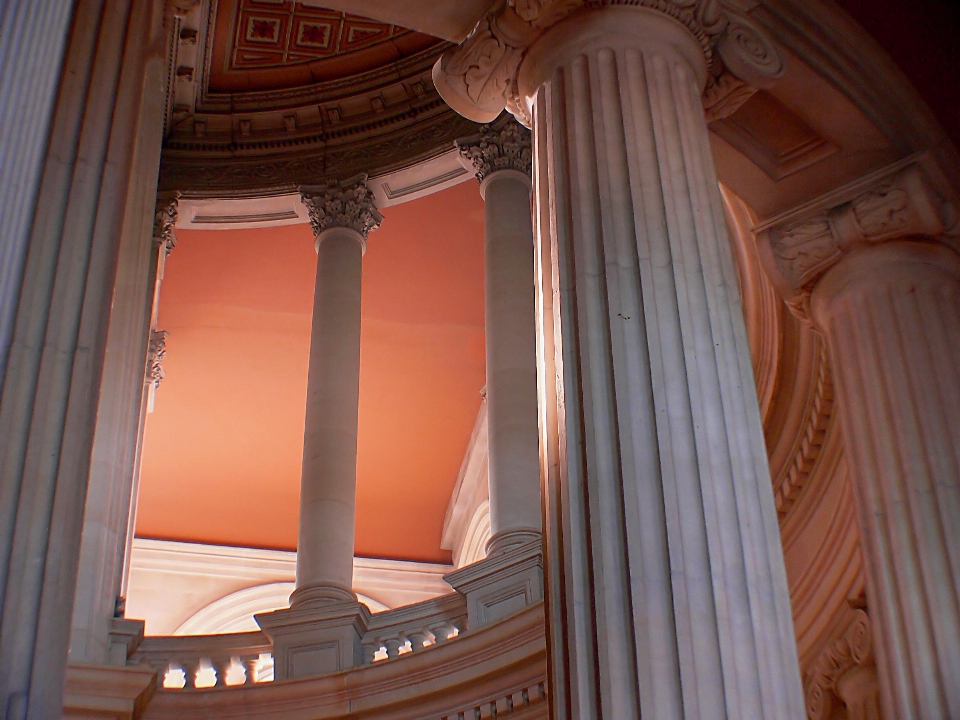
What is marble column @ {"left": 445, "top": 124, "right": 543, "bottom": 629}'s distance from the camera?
370 inches

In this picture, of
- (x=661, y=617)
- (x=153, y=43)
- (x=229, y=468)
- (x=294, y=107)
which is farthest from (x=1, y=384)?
(x=229, y=468)

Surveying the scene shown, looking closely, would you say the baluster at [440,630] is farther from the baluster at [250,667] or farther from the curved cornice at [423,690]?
the baluster at [250,667]

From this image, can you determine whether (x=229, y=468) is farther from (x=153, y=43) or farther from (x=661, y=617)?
(x=661, y=617)

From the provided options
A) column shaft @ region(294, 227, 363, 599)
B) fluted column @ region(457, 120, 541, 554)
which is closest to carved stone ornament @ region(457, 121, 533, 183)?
fluted column @ region(457, 120, 541, 554)

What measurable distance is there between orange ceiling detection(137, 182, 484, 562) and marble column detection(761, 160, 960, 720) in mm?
7810

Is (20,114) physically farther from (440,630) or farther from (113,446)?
(440,630)

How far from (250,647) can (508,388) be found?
9.63ft

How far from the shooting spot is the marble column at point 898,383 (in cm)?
604

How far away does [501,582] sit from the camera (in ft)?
30.8

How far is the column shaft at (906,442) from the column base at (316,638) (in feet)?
14.5

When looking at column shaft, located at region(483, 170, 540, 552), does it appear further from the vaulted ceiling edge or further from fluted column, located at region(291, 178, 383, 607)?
the vaulted ceiling edge

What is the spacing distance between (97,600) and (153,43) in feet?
14.1

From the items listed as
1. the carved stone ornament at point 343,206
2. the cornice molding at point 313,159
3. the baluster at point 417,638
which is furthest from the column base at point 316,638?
the cornice molding at point 313,159

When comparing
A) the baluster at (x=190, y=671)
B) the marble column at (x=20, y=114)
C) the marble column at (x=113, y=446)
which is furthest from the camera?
the baluster at (x=190, y=671)
